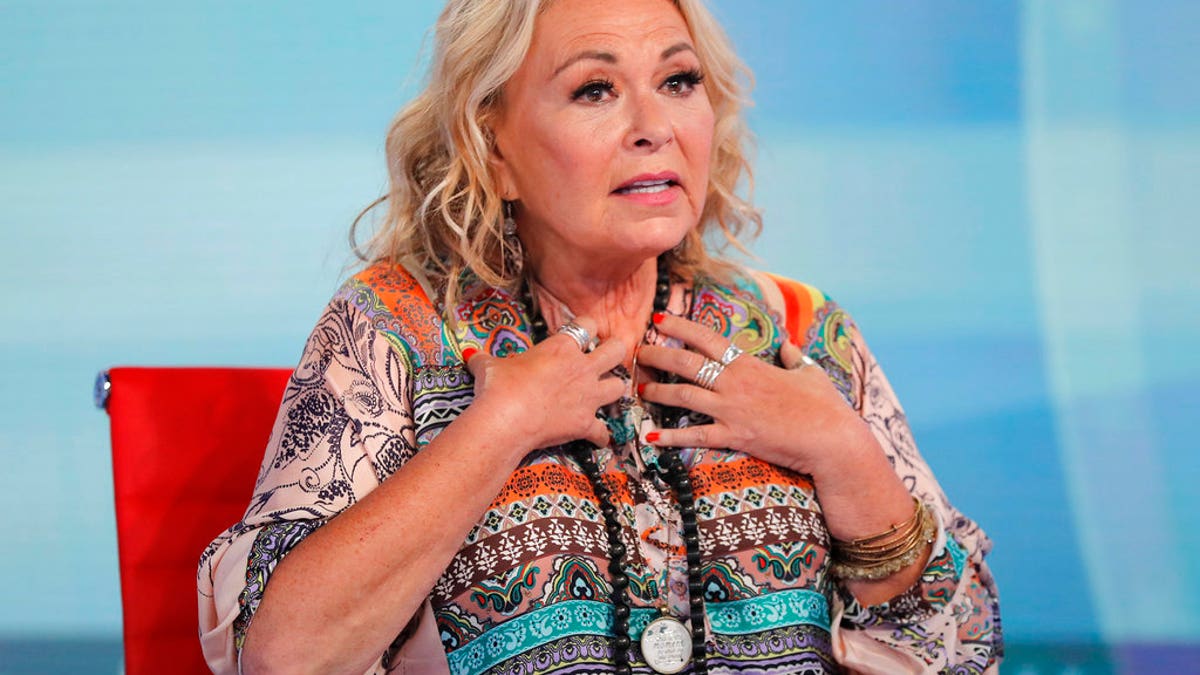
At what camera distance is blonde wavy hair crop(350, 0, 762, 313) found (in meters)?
1.78

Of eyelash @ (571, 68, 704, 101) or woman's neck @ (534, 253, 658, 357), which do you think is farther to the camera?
woman's neck @ (534, 253, 658, 357)

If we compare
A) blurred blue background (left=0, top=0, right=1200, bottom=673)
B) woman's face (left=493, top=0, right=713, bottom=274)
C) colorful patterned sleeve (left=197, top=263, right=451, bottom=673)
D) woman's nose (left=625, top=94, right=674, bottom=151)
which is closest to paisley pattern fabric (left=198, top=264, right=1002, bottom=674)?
colorful patterned sleeve (left=197, top=263, right=451, bottom=673)

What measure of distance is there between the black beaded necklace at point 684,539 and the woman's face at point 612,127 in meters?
0.27

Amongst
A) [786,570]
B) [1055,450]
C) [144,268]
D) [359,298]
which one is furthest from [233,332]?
[1055,450]

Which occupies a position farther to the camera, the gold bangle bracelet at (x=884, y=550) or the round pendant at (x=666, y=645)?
the gold bangle bracelet at (x=884, y=550)

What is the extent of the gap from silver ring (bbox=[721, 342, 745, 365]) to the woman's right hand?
0.14m

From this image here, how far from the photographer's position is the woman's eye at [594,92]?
5.62 ft

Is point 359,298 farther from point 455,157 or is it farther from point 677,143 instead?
point 677,143

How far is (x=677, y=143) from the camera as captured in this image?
1731 mm

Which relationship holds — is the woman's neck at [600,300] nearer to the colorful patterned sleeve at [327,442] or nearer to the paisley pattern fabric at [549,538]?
the paisley pattern fabric at [549,538]

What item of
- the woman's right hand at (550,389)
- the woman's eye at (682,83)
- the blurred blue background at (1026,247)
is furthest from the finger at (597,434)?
the blurred blue background at (1026,247)

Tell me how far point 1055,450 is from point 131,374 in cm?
191

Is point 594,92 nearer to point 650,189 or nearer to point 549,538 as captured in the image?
point 650,189

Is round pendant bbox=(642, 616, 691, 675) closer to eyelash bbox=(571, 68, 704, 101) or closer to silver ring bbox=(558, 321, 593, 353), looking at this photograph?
silver ring bbox=(558, 321, 593, 353)
